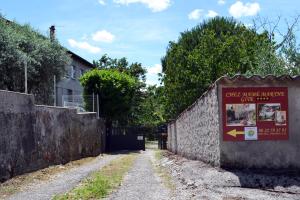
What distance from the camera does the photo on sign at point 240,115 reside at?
11305mm

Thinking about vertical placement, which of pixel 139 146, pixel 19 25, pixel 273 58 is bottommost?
pixel 139 146

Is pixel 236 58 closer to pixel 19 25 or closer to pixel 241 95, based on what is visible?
pixel 19 25

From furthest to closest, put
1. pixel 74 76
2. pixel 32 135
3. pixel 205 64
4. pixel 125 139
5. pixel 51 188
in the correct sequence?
1. pixel 74 76
2. pixel 125 139
3. pixel 205 64
4. pixel 32 135
5. pixel 51 188

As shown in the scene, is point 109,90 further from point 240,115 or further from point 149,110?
point 240,115

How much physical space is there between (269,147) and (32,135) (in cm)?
755

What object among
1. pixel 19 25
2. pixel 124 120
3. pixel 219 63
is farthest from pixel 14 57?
pixel 124 120

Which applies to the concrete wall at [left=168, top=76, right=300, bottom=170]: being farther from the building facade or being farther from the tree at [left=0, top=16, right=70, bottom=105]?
the building facade

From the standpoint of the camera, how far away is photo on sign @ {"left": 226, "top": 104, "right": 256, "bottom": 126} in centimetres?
1130

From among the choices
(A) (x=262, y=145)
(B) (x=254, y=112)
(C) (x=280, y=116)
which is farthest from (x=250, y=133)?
(C) (x=280, y=116)

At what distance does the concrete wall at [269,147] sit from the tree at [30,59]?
1438cm

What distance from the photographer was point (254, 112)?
37.2 ft

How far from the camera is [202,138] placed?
14.4m

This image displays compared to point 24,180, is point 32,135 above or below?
above

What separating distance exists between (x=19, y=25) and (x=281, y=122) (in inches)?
862
